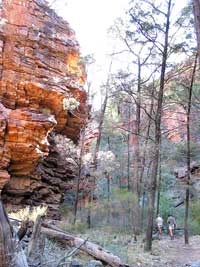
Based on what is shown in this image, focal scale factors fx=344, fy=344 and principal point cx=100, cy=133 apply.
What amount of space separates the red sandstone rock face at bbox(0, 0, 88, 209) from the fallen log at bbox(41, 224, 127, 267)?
743 cm

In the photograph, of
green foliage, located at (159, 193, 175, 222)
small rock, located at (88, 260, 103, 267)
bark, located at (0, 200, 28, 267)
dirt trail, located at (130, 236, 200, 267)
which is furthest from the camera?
green foliage, located at (159, 193, 175, 222)

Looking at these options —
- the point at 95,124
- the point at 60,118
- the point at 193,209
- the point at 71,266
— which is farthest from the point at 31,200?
the point at 71,266

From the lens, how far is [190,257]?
10.6 m

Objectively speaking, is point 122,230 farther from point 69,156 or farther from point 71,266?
point 71,266

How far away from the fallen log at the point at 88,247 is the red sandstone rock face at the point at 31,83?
7.43 m

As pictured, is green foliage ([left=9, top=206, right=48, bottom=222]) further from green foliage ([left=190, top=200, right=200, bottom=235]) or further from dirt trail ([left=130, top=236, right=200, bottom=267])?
green foliage ([left=190, top=200, right=200, bottom=235])

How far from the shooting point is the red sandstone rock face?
15430 mm

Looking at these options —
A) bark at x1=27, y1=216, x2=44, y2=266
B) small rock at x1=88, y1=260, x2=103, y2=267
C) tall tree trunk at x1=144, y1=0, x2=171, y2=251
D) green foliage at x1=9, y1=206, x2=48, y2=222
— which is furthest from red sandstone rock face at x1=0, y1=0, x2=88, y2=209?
bark at x1=27, y1=216, x2=44, y2=266

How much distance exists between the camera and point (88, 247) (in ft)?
25.8

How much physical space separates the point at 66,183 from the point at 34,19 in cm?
919

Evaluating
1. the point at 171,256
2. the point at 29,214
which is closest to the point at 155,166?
the point at 171,256

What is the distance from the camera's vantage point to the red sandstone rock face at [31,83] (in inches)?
607

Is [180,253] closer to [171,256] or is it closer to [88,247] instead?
[171,256]

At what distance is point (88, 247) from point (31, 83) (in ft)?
33.6
